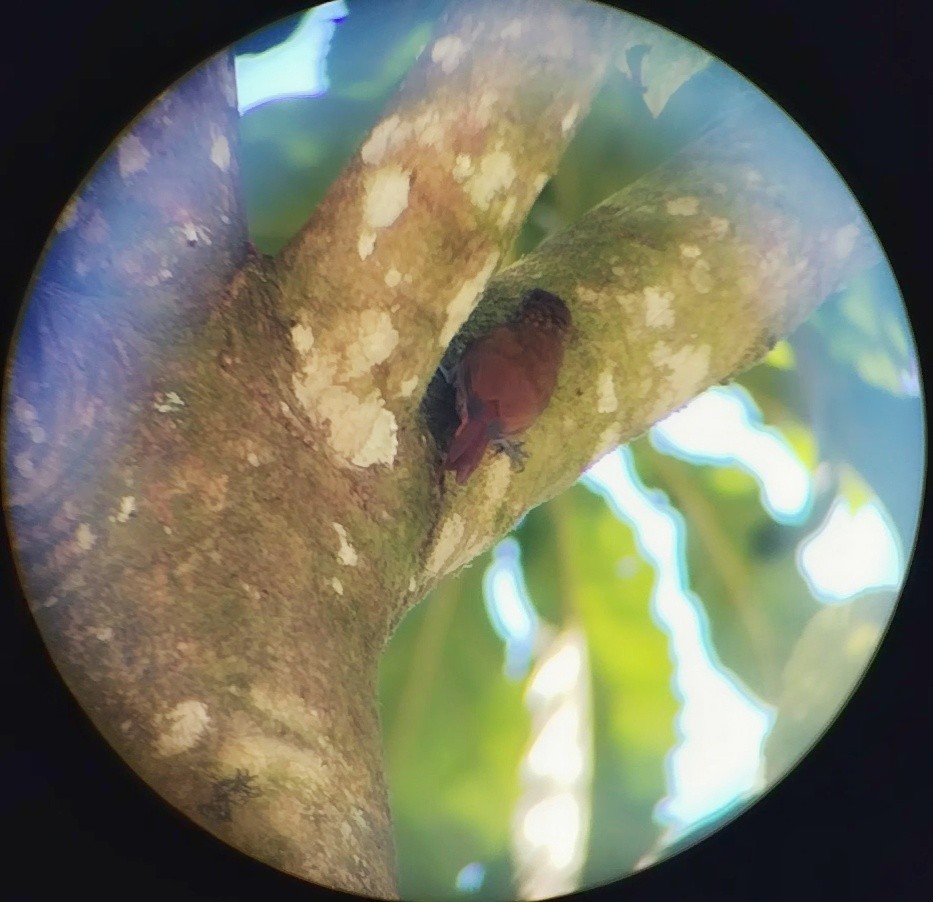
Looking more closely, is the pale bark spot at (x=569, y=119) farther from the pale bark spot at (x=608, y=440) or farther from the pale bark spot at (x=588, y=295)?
the pale bark spot at (x=608, y=440)

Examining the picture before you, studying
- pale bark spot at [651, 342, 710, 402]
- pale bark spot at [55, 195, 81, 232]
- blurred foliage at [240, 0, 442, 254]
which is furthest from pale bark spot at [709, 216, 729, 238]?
pale bark spot at [55, 195, 81, 232]

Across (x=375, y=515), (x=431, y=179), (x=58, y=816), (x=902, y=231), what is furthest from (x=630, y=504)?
(x=58, y=816)

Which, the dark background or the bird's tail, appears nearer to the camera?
the bird's tail

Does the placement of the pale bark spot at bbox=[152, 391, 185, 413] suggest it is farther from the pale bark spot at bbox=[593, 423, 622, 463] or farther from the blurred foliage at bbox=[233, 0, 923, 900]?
the pale bark spot at bbox=[593, 423, 622, 463]

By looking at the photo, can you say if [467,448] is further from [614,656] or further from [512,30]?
[512,30]

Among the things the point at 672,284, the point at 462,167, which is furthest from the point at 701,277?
the point at 462,167

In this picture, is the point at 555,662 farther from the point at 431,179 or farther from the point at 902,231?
Result: the point at 902,231
